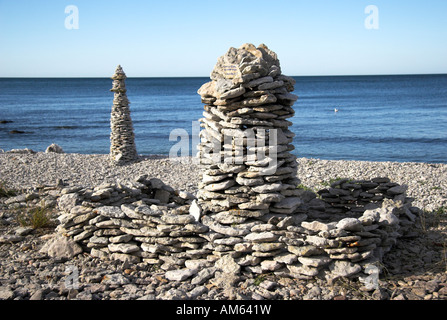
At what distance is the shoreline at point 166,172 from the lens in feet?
45.7

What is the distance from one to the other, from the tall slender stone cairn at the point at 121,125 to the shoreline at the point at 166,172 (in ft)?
1.50

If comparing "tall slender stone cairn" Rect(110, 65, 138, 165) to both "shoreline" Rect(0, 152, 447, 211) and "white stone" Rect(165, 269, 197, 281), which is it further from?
"white stone" Rect(165, 269, 197, 281)

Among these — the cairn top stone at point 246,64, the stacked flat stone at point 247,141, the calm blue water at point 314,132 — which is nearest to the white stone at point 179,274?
the stacked flat stone at point 247,141

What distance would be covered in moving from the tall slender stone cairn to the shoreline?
0.46 metres

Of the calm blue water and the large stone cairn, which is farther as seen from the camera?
the calm blue water

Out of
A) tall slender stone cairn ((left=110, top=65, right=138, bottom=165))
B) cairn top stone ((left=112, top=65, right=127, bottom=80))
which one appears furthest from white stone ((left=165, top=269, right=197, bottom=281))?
cairn top stone ((left=112, top=65, right=127, bottom=80))

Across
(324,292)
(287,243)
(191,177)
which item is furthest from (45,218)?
(191,177)

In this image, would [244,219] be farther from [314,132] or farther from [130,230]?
[314,132]

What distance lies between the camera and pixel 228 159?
661 centimetres

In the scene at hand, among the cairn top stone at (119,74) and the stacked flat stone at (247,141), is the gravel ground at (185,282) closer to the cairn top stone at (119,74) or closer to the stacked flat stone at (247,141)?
the stacked flat stone at (247,141)

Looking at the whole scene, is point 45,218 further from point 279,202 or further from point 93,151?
point 93,151

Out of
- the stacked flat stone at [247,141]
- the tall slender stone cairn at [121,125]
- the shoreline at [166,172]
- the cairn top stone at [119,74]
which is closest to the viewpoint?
the stacked flat stone at [247,141]

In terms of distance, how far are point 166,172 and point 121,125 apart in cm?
289

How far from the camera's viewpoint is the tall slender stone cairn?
17.2 metres
